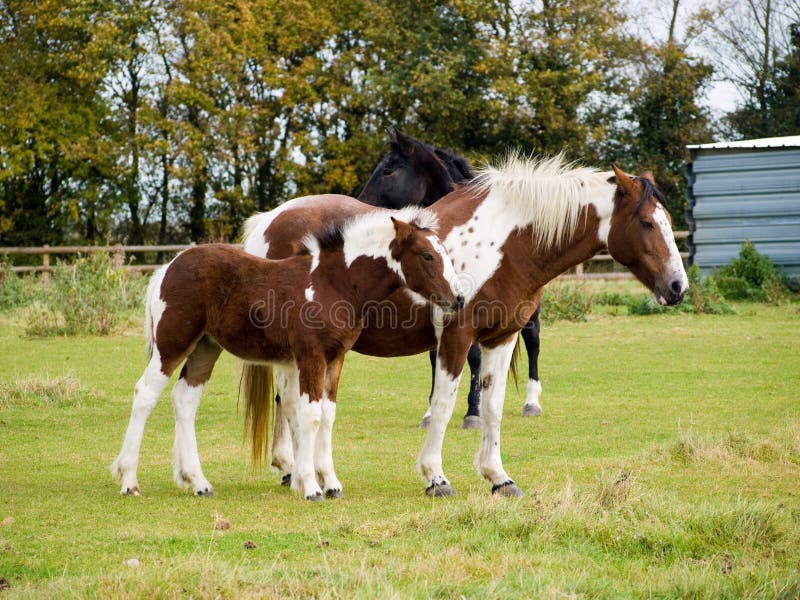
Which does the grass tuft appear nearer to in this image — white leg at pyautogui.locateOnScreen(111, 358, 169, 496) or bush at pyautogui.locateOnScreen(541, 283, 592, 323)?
white leg at pyautogui.locateOnScreen(111, 358, 169, 496)

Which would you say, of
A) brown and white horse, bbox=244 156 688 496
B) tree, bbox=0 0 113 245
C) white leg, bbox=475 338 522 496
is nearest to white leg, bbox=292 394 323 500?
brown and white horse, bbox=244 156 688 496

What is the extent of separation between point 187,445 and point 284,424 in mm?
1009

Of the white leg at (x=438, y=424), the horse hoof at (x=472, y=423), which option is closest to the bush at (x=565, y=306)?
the horse hoof at (x=472, y=423)

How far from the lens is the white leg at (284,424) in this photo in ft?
24.2

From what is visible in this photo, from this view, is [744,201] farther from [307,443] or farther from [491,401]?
[307,443]

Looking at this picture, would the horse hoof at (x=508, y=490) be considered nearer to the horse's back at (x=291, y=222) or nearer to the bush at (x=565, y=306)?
the horse's back at (x=291, y=222)

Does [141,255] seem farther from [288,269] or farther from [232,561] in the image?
[232,561]

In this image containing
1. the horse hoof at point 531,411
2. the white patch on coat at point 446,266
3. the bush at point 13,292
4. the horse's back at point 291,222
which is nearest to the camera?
the white patch on coat at point 446,266

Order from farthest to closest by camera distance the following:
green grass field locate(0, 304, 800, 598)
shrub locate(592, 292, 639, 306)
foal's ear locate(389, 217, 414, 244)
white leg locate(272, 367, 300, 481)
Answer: shrub locate(592, 292, 639, 306) < white leg locate(272, 367, 300, 481) < foal's ear locate(389, 217, 414, 244) < green grass field locate(0, 304, 800, 598)

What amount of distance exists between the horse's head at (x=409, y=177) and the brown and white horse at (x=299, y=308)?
2394 mm

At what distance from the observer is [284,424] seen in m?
7.83

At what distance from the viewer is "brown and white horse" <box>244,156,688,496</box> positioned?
6895mm

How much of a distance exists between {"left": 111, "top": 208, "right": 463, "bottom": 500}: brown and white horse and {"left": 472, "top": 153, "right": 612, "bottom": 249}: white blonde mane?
64 cm

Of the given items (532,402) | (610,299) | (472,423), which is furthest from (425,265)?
(610,299)
